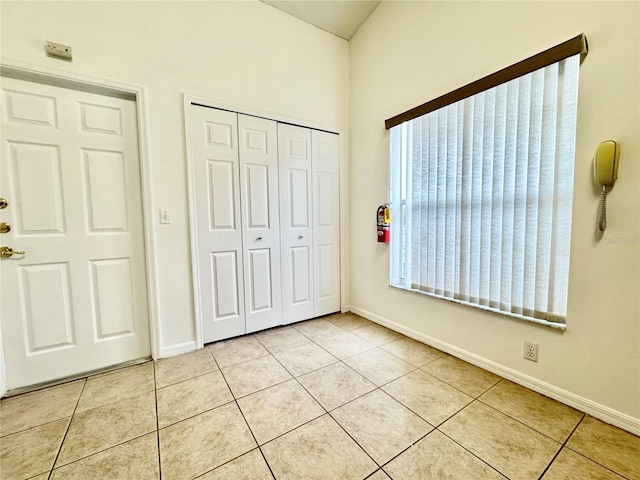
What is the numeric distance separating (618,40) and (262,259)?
264 centimetres

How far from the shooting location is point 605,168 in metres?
1.33

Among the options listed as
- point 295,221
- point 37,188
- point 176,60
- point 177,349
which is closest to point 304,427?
point 177,349

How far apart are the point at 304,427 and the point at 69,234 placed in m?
1.97

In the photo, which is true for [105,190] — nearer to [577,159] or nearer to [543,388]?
[577,159]

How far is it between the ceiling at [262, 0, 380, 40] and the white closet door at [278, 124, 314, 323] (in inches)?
41.6

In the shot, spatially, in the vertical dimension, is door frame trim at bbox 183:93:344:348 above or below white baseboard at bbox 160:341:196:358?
above

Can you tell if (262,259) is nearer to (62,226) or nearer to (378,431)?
(62,226)

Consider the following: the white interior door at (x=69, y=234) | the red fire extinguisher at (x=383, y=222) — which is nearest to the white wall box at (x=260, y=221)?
the white interior door at (x=69, y=234)

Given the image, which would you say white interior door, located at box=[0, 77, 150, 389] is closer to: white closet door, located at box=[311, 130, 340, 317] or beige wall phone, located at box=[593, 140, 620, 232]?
white closet door, located at box=[311, 130, 340, 317]

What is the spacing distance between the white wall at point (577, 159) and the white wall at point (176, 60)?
0.95 m

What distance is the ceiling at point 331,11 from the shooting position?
246cm

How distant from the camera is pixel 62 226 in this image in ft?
5.93

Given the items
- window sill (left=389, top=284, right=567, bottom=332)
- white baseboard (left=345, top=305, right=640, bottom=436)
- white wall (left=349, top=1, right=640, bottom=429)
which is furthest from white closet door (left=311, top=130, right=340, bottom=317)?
window sill (left=389, top=284, right=567, bottom=332)

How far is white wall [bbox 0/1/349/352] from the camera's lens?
1716 millimetres
